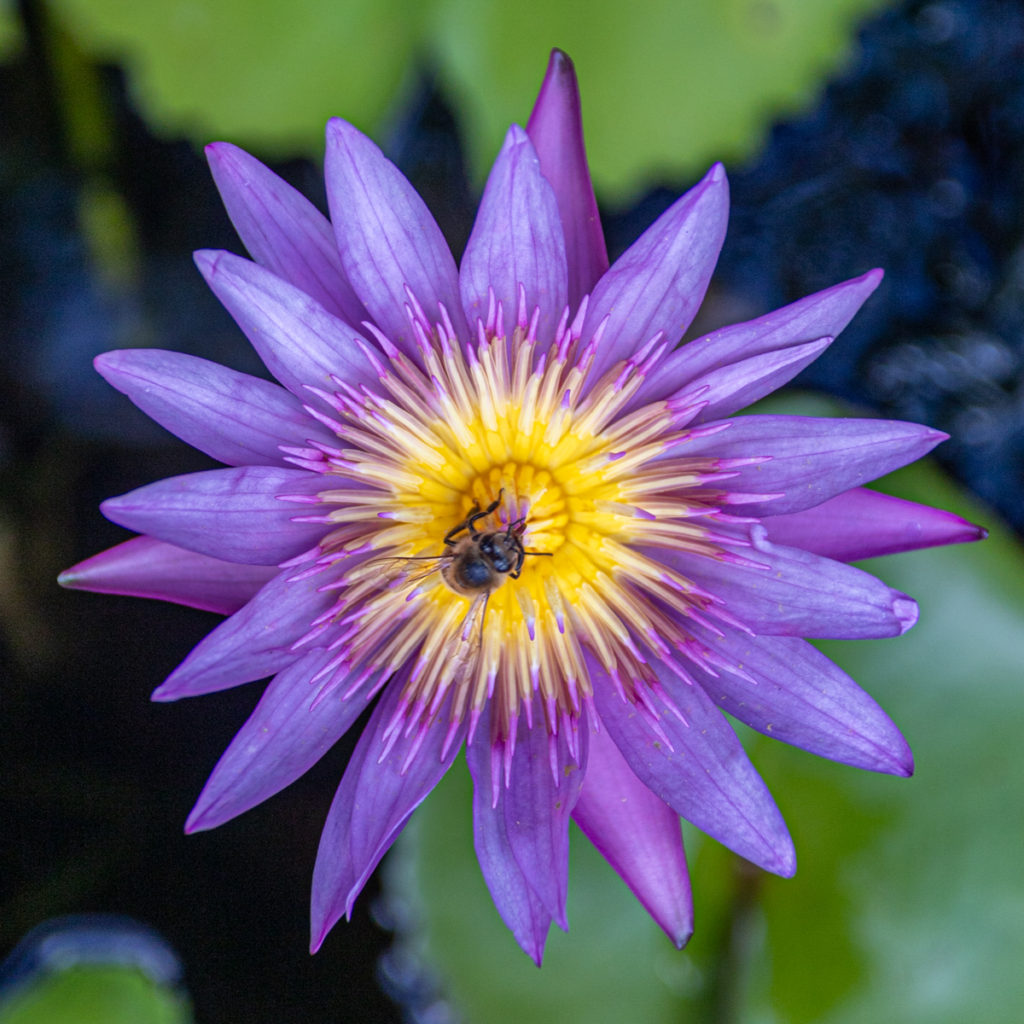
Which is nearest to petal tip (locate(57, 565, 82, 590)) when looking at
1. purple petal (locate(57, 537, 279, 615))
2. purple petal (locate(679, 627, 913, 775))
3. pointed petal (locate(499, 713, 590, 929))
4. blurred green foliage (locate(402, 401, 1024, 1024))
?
purple petal (locate(57, 537, 279, 615))

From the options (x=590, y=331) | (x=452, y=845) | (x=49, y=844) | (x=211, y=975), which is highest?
(x=590, y=331)

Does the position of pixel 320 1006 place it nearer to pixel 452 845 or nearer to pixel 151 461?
pixel 452 845

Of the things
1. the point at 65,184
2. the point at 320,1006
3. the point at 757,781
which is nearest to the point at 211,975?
the point at 320,1006

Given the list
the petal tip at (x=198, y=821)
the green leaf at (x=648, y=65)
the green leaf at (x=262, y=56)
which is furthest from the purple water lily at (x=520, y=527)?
the green leaf at (x=262, y=56)

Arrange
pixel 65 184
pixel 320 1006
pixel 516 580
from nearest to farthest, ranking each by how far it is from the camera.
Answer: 1. pixel 516 580
2. pixel 320 1006
3. pixel 65 184

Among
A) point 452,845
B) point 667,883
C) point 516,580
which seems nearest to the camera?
point 667,883

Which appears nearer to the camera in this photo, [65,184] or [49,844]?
[49,844]

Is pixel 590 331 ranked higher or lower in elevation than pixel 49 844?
higher
